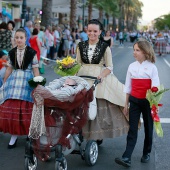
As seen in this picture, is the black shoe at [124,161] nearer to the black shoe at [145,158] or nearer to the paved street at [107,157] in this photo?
the paved street at [107,157]

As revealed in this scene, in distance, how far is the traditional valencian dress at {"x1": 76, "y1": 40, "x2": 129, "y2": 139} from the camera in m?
6.20

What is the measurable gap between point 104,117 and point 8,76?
159cm

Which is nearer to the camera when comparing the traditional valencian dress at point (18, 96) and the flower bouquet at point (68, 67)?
the flower bouquet at point (68, 67)

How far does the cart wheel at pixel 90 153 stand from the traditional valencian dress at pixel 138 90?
0.40 metres

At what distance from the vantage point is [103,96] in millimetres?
6164

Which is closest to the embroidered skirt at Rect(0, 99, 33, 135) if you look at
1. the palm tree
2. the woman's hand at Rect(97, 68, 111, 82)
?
the woman's hand at Rect(97, 68, 111, 82)

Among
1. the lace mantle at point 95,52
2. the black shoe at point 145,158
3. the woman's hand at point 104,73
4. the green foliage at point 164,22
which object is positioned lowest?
the black shoe at point 145,158

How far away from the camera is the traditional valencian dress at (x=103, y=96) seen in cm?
620

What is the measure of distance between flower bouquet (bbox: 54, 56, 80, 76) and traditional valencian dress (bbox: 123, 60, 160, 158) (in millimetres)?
666

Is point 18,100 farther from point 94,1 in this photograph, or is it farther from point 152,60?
point 94,1

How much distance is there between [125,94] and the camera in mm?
6434

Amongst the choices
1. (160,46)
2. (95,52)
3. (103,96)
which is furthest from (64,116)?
(160,46)

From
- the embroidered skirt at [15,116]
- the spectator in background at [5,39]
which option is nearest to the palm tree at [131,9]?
the spectator in background at [5,39]

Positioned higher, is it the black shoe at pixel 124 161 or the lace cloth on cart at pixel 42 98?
the lace cloth on cart at pixel 42 98
